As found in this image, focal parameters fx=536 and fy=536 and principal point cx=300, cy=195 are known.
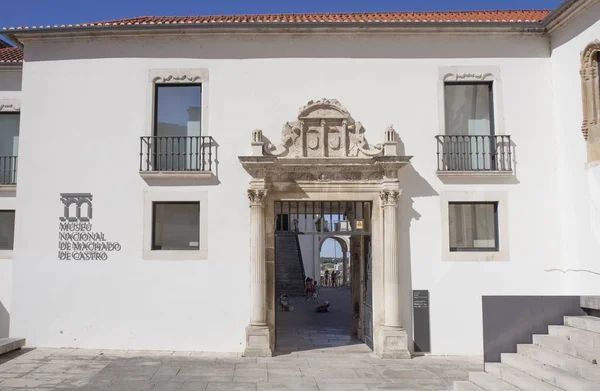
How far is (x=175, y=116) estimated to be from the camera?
11.8 metres

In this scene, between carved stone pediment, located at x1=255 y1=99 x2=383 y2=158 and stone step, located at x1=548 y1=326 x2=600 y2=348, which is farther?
carved stone pediment, located at x1=255 y1=99 x2=383 y2=158

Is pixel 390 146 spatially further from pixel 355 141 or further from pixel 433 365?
pixel 433 365

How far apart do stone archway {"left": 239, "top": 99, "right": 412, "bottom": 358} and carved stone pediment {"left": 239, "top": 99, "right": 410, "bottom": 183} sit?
20mm

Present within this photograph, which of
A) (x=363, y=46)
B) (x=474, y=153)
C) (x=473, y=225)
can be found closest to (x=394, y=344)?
(x=473, y=225)

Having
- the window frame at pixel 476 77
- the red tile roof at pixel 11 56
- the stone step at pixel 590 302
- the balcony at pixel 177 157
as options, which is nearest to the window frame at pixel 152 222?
the balcony at pixel 177 157

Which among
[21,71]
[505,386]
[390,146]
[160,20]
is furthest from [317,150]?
[21,71]

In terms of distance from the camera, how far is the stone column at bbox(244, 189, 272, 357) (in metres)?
10.7

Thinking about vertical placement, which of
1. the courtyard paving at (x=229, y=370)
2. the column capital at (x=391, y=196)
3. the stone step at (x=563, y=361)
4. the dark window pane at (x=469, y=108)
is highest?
the dark window pane at (x=469, y=108)

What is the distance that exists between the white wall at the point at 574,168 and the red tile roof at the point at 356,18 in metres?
1.17

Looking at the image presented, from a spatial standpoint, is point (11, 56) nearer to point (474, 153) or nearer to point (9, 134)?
point (9, 134)

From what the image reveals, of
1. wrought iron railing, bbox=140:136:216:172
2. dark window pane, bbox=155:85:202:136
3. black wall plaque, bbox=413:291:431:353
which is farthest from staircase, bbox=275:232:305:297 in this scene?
black wall plaque, bbox=413:291:431:353

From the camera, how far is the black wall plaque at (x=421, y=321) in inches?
430

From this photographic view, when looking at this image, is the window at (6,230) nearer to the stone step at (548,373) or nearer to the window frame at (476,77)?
the window frame at (476,77)

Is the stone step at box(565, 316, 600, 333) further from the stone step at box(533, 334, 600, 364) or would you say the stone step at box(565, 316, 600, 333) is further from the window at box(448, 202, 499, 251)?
the window at box(448, 202, 499, 251)
